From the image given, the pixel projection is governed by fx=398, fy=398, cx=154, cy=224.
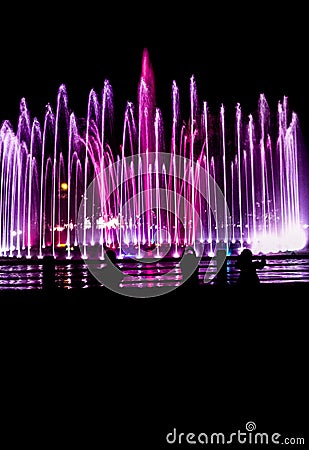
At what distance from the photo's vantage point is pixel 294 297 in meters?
7.54

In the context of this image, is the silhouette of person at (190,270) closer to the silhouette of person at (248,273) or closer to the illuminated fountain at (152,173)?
the silhouette of person at (248,273)

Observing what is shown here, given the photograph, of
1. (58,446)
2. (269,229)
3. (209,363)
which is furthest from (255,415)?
(269,229)

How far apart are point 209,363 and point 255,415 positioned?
1238mm

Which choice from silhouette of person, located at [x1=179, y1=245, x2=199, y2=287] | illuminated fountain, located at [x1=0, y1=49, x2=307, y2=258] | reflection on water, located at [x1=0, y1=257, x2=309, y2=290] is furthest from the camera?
illuminated fountain, located at [x1=0, y1=49, x2=307, y2=258]

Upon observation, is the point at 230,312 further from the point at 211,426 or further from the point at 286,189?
the point at 286,189

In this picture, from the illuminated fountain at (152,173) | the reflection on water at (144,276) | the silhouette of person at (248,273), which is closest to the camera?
the silhouette of person at (248,273)

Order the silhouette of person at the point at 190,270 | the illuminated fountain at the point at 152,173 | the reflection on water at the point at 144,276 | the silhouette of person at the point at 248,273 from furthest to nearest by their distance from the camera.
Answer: the illuminated fountain at the point at 152,173
the reflection on water at the point at 144,276
the silhouette of person at the point at 190,270
the silhouette of person at the point at 248,273

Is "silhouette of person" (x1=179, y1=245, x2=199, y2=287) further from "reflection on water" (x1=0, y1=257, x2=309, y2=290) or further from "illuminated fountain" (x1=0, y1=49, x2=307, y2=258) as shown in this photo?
"illuminated fountain" (x1=0, y1=49, x2=307, y2=258)

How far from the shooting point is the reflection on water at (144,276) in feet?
32.6

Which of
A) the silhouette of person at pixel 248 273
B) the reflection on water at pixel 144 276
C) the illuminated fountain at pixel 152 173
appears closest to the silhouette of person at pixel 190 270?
the reflection on water at pixel 144 276

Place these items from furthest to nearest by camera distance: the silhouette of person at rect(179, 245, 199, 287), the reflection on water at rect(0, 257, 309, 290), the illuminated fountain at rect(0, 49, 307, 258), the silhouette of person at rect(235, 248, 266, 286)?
the illuminated fountain at rect(0, 49, 307, 258) < the reflection on water at rect(0, 257, 309, 290) < the silhouette of person at rect(179, 245, 199, 287) < the silhouette of person at rect(235, 248, 266, 286)

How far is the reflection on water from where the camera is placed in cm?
994

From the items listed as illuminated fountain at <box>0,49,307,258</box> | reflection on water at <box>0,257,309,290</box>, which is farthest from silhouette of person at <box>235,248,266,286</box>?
illuminated fountain at <box>0,49,307,258</box>

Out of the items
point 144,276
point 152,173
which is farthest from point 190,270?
point 152,173
